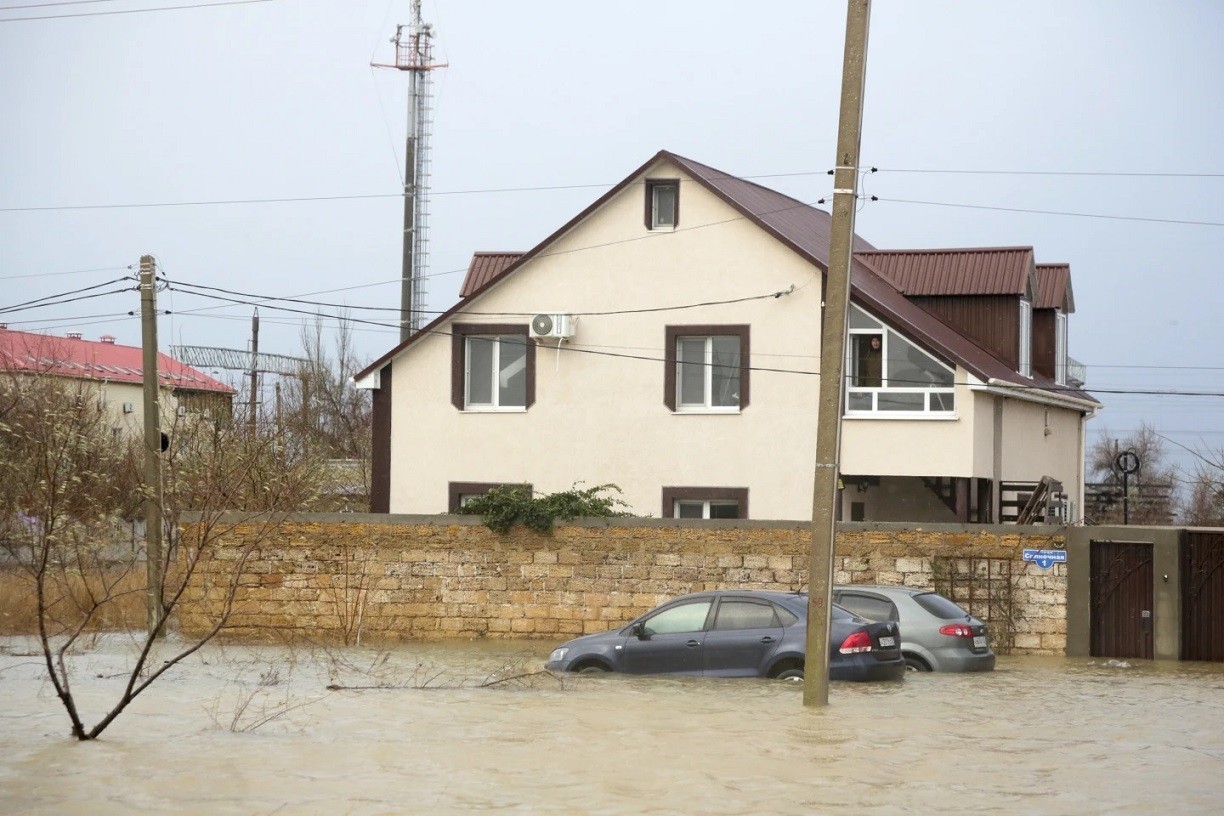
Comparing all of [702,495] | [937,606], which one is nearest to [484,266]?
[702,495]

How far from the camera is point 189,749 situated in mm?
11688

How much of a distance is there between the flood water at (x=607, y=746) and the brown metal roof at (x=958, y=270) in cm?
1274

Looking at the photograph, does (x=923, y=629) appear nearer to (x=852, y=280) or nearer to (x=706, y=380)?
(x=706, y=380)

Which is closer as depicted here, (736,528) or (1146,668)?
(1146,668)

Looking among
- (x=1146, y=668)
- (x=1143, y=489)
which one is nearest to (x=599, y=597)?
(x=1146, y=668)

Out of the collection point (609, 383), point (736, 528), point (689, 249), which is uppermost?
point (689, 249)

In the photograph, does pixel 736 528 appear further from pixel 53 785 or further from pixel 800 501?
pixel 53 785

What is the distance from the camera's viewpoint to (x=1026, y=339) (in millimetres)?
30500

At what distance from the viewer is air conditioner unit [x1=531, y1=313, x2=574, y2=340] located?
27344 millimetres

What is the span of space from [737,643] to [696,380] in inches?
472

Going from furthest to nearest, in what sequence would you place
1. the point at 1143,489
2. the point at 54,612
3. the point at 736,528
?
the point at 1143,489, the point at 54,612, the point at 736,528

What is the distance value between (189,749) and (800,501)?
16120 millimetres

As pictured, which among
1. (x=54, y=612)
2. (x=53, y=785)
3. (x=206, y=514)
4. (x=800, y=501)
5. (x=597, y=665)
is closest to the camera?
(x=53, y=785)

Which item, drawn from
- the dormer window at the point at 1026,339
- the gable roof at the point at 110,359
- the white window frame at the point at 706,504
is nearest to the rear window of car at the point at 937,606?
the white window frame at the point at 706,504
